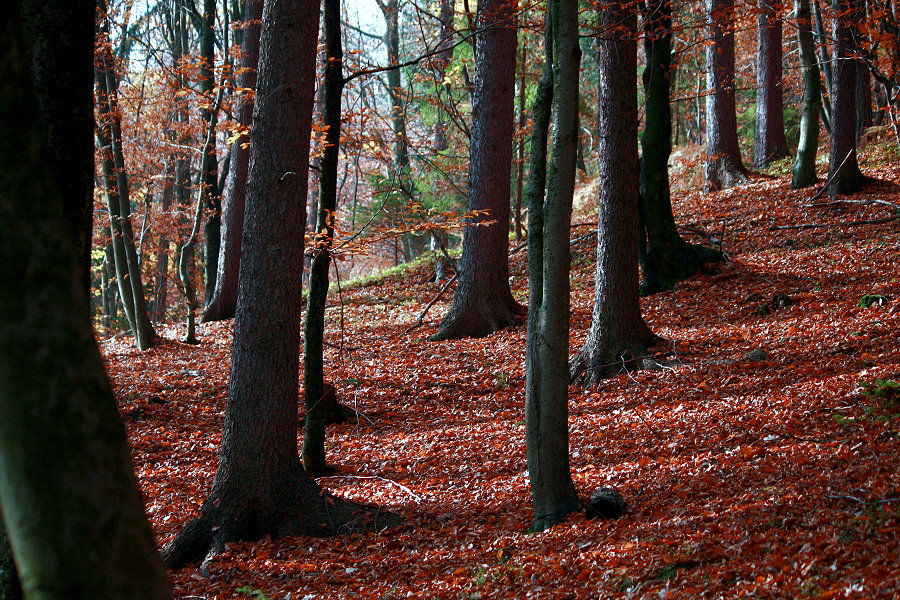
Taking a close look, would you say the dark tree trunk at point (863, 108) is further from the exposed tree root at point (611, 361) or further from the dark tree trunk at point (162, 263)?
the dark tree trunk at point (162, 263)

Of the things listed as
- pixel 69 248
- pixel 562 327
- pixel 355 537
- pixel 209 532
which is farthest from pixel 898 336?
pixel 69 248

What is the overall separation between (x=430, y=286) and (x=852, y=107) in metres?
8.95

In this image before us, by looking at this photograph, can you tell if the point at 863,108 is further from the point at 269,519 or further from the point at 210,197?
the point at 269,519

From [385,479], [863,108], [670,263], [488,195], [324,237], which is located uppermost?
[863,108]

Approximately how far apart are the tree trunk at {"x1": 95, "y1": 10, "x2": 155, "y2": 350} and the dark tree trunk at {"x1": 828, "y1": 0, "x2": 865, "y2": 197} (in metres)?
12.7

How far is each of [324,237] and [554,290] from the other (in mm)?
2625

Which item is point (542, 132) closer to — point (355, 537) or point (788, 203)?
point (355, 537)

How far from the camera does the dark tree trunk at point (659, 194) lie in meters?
10.7

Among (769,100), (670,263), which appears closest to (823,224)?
(670,263)

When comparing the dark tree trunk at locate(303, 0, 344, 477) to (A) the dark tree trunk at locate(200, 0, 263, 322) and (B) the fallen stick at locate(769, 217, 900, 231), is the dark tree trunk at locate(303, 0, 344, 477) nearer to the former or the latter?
(A) the dark tree trunk at locate(200, 0, 263, 322)

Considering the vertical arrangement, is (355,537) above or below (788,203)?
below

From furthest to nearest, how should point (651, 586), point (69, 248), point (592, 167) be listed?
point (592, 167)
point (651, 586)
point (69, 248)

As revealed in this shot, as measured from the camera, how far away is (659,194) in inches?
438

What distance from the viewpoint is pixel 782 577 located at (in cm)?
321
